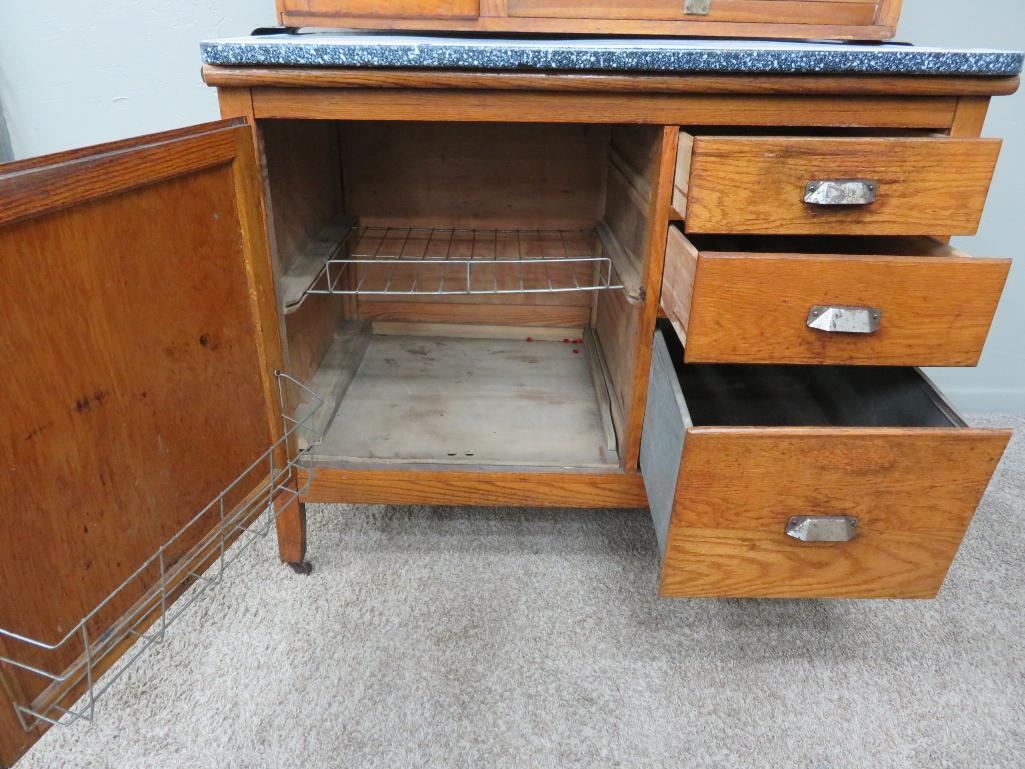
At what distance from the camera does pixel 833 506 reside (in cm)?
81

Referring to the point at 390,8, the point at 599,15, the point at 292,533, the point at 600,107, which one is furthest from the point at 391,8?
the point at 292,533

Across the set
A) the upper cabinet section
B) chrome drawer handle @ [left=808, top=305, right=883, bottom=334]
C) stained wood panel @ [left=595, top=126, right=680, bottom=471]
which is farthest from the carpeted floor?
the upper cabinet section

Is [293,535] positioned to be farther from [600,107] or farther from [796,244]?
[796,244]

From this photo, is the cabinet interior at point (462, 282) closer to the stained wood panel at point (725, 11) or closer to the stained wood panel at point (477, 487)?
the stained wood panel at point (477, 487)

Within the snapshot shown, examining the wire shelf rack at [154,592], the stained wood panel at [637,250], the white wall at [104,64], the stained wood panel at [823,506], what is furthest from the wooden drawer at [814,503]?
the white wall at [104,64]

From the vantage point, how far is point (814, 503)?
0.81 meters

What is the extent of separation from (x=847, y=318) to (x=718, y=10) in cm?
61

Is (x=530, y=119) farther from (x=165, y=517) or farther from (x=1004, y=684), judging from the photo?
(x=1004, y=684)

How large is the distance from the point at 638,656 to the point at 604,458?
31 centimetres

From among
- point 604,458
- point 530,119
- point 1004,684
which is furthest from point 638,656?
point 530,119

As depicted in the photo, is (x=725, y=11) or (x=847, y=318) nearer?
(x=847, y=318)

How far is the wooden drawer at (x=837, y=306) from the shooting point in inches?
30.9

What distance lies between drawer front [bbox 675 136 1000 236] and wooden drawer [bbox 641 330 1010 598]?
234 mm

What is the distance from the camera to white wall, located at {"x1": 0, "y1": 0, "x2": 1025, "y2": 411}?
1.33 m
